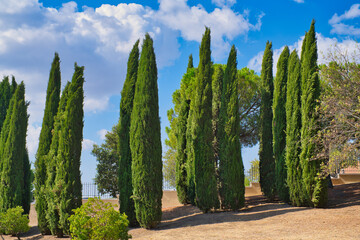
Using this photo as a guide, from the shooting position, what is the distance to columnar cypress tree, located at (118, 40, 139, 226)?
14.6 m

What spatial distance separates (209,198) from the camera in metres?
15.1

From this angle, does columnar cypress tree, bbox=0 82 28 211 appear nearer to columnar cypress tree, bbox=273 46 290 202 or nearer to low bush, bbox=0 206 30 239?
low bush, bbox=0 206 30 239

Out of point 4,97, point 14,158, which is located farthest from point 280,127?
point 4,97

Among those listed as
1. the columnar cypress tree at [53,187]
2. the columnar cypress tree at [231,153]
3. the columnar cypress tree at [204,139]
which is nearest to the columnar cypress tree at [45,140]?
the columnar cypress tree at [53,187]

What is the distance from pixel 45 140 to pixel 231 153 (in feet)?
29.6

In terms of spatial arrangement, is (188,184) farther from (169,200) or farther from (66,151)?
(66,151)

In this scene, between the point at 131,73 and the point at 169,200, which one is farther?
the point at 169,200

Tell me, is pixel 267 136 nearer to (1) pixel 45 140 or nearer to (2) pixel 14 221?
(1) pixel 45 140

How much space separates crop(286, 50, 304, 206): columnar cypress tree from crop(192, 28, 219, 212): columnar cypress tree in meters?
3.39

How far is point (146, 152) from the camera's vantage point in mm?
13484

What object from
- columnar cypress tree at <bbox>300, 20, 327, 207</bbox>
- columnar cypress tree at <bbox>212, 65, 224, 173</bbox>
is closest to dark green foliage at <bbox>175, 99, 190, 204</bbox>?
columnar cypress tree at <bbox>212, 65, 224, 173</bbox>

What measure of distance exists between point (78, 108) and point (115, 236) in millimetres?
6856

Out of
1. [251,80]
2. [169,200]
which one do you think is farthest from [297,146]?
[169,200]

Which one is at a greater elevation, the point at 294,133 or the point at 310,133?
the point at 294,133
